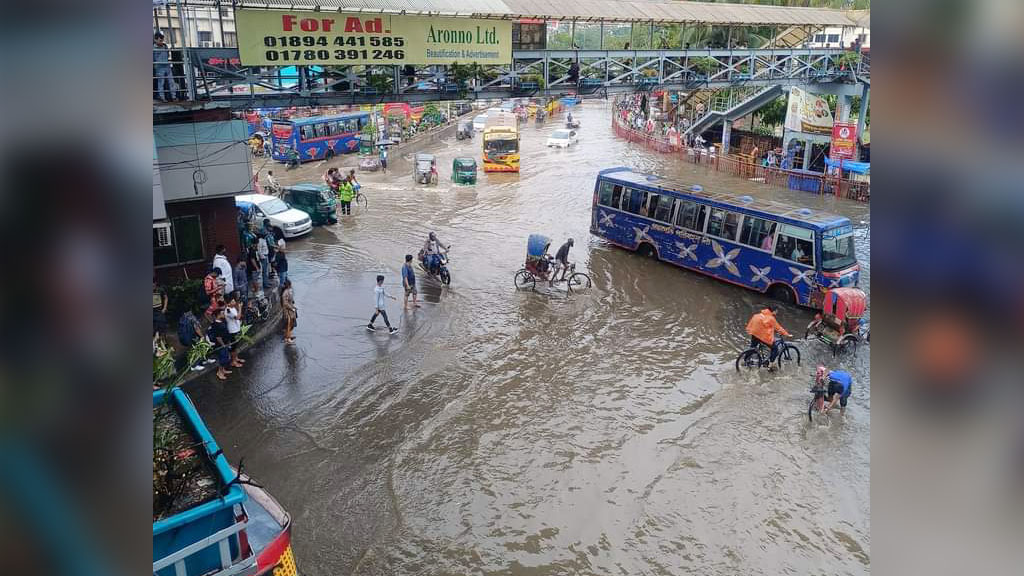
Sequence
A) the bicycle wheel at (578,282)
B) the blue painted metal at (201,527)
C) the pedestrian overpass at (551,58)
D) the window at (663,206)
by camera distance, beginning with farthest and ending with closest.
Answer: the window at (663,206) → the bicycle wheel at (578,282) → the pedestrian overpass at (551,58) → the blue painted metal at (201,527)

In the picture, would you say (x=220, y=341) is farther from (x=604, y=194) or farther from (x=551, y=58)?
(x=551, y=58)

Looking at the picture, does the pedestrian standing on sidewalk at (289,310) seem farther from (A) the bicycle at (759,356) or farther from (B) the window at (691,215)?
(B) the window at (691,215)

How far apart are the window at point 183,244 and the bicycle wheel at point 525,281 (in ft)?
24.5

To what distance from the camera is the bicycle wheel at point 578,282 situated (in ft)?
58.5

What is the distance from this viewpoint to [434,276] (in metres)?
18.5

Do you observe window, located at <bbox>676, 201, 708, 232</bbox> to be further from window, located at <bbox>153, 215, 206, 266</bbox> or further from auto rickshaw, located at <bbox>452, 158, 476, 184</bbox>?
auto rickshaw, located at <bbox>452, 158, 476, 184</bbox>

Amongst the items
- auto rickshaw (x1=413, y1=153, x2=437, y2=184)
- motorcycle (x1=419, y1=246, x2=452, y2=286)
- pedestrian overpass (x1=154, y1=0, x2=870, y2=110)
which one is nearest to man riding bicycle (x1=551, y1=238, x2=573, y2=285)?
motorcycle (x1=419, y1=246, x2=452, y2=286)

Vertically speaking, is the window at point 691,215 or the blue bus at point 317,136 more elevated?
the blue bus at point 317,136

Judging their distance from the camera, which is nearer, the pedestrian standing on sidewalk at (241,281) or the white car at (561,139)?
the pedestrian standing on sidewalk at (241,281)

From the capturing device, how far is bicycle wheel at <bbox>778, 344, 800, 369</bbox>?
1373 cm

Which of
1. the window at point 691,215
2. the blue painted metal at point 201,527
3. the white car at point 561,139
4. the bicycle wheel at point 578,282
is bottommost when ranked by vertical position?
the bicycle wheel at point 578,282

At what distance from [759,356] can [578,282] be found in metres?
5.67

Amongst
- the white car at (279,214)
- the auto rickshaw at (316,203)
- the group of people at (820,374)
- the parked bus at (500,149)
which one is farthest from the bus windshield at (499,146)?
the group of people at (820,374)
